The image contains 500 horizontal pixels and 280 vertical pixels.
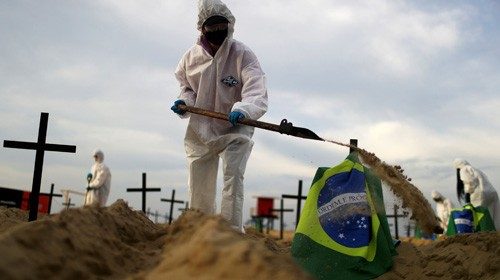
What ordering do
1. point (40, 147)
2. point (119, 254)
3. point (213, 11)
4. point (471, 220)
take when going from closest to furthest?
1. point (119, 254)
2. point (213, 11)
3. point (40, 147)
4. point (471, 220)

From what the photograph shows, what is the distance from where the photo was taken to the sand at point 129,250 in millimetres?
1384

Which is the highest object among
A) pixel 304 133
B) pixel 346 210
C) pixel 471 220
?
pixel 304 133

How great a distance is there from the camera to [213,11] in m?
4.88

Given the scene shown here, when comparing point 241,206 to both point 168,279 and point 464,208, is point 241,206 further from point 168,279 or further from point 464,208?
point 464,208

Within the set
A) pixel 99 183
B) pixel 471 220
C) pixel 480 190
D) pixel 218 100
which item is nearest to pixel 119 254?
pixel 218 100

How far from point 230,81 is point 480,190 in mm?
6856

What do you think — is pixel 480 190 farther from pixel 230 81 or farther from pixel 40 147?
pixel 40 147

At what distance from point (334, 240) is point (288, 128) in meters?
1.03

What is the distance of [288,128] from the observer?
13.4 feet

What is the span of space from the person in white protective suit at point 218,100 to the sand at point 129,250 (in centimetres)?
214

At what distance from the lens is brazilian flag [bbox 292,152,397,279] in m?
3.49

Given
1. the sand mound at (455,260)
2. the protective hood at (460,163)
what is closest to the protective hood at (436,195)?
the protective hood at (460,163)

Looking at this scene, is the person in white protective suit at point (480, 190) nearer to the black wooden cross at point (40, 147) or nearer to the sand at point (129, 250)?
the black wooden cross at point (40, 147)

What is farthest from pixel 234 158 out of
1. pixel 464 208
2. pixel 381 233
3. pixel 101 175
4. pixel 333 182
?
pixel 101 175
